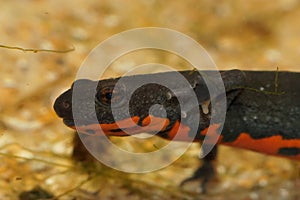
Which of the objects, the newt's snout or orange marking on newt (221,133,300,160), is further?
orange marking on newt (221,133,300,160)

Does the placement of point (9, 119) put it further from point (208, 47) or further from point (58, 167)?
point (208, 47)

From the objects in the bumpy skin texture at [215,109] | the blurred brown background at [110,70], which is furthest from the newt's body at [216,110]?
the blurred brown background at [110,70]

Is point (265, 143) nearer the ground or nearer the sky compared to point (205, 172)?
nearer the sky

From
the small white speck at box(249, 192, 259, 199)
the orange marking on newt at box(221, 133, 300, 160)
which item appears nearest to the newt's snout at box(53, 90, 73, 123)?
the orange marking on newt at box(221, 133, 300, 160)

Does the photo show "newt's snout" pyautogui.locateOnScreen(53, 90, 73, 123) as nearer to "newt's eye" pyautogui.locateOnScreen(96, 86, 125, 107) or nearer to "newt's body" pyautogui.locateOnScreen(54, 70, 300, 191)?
"newt's body" pyautogui.locateOnScreen(54, 70, 300, 191)

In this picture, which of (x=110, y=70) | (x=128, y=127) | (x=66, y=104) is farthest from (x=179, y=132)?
(x=110, y=70)

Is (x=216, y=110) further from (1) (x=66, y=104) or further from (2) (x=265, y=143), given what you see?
(1) (x=66, y=104)

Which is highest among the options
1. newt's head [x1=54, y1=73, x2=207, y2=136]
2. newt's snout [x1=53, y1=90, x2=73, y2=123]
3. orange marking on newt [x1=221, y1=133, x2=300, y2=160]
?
orange marking on newt [x1=221, y1=133, x2=300, y2=160]
